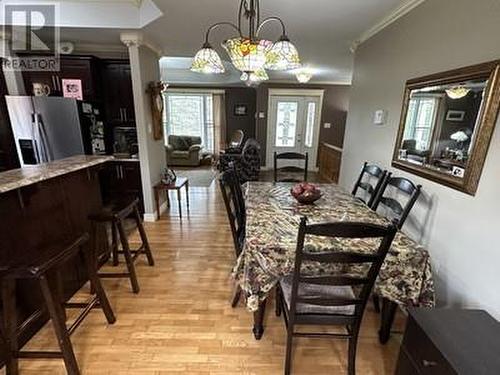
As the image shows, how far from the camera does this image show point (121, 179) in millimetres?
3736

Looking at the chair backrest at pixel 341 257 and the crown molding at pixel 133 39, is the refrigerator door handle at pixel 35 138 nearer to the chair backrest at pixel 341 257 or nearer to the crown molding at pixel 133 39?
the crown molding at pixel 133 39

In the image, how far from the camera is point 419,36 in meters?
2.11

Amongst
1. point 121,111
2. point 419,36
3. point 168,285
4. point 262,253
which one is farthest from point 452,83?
point 121,111

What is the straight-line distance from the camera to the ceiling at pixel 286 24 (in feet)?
7.57

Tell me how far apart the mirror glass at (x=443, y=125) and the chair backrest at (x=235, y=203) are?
4.63 ft

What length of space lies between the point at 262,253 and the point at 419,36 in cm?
209

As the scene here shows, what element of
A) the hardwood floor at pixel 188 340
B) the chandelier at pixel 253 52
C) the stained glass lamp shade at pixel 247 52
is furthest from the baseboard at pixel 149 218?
the stained glass lamp shade at pixel 247 52

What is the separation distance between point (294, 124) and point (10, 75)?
19.4 ft

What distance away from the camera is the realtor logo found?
9.00ft

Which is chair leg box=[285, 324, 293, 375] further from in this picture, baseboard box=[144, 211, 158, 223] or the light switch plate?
baseboard box=[144, 211, 158, 223]

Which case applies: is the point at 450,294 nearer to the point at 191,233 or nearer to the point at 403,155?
the point at 403,155

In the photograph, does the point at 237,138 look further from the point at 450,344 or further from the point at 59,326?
the point at 450,344

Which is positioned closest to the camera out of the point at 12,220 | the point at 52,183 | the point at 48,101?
the point at 12,220

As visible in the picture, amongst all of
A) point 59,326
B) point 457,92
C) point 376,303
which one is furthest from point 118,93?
point 376,303
